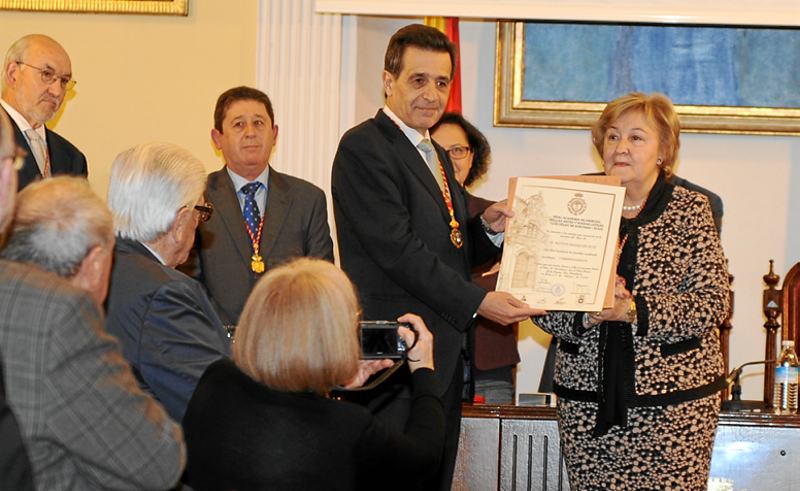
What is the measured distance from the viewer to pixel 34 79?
5184 millimetres

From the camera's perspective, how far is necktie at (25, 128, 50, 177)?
16.7 feet

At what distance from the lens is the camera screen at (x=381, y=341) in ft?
10.1

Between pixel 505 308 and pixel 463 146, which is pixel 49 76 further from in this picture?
pixel 505 308

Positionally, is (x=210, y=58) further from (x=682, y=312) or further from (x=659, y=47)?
(x=682, y=312)

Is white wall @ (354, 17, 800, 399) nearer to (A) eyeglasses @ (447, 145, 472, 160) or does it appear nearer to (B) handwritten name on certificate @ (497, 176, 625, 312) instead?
(A) eyeglasses @ (447, 145, 472, 160)

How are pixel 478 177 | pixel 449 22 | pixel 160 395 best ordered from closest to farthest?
pixel 160 395
pixel 478 177
pixel 449 22

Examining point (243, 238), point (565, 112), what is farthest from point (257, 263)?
point (565, 112)

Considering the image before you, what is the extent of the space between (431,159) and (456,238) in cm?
30

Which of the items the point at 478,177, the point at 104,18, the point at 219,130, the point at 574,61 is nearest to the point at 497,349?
the point at 478,177

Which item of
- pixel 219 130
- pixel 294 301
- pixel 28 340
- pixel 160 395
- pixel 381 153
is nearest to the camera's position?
pixel 28 340

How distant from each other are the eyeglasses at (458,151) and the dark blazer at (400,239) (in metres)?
1.65

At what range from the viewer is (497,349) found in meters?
5.42

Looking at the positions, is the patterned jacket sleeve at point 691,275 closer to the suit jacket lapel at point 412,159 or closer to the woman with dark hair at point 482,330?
the suit jacket lapel at point 412,159

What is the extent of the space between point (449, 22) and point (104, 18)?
5.93 ft
